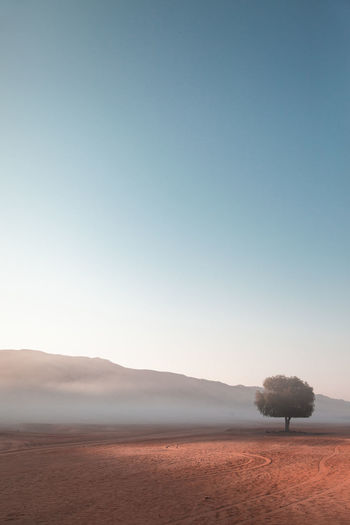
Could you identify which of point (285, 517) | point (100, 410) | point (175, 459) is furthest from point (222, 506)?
point (100, 410)

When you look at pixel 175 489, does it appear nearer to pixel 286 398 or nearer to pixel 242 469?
pixel 242 469

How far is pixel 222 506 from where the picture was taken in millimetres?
13695

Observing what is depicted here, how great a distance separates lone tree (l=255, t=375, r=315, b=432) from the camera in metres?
60.8

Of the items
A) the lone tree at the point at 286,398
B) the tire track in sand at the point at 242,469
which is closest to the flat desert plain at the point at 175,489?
the tire track in sand at the point at 242,469

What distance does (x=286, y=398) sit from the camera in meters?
61.2

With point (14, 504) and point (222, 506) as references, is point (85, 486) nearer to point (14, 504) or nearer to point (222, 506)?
point (14, 504)

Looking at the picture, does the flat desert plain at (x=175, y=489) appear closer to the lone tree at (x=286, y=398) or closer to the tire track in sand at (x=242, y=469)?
the tire track in sand at (x=242, y=469)

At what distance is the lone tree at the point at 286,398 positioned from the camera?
60.8 m

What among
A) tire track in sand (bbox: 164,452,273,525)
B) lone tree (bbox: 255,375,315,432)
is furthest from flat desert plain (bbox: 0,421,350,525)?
lone tree (bbox: 255,375,315,432)

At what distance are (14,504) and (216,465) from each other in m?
13.1

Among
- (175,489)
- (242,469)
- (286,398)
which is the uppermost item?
(286,398)

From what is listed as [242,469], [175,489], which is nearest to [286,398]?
[242,469]

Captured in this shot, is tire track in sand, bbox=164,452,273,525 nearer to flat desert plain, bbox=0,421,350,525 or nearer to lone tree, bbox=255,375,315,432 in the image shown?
flat desert plain, bbox=0,421,350,525

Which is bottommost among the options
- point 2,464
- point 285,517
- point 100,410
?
point 100,410
